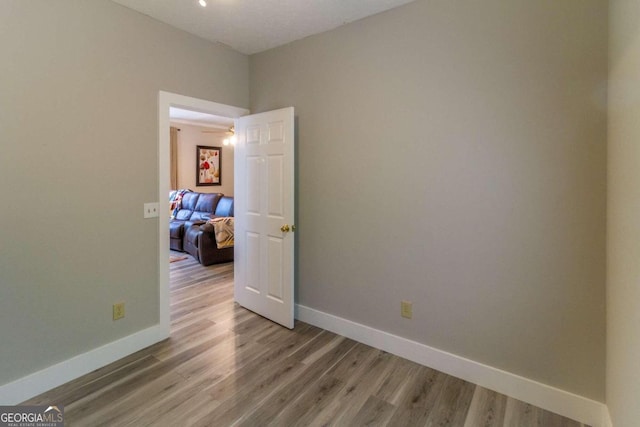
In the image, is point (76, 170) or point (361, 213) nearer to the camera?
point (76, 170)

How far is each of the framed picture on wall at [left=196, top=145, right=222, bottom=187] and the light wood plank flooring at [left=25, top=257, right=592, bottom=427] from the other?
526 centimetres

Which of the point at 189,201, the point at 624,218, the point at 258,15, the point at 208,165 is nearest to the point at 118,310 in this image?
the point at 258,15

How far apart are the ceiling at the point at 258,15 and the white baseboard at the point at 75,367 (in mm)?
2451

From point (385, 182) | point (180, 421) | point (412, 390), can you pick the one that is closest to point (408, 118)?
point (385, 182)

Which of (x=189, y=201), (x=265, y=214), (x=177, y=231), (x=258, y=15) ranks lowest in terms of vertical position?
(x=177, y=231)

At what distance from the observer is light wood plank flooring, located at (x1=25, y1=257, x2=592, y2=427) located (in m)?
1.77

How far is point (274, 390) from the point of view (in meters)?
2.01

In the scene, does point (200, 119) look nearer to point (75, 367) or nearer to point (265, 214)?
point (265, 214)

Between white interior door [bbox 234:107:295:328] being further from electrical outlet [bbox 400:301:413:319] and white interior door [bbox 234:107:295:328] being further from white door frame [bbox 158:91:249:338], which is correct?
electrical outlet [bbox 400:301:413:319]

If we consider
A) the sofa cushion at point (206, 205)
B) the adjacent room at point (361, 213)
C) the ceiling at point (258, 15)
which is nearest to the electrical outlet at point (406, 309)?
the adjacent room at point (361, 213)

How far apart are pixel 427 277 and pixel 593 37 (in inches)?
65.3

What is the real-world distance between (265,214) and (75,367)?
1752 millimetres

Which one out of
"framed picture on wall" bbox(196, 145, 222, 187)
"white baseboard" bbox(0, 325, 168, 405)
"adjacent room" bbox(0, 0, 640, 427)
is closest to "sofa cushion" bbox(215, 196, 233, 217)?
"framed picture on wall" bbox(196, 145, 222, 187)

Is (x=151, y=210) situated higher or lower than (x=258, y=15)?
lower
